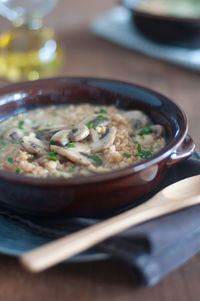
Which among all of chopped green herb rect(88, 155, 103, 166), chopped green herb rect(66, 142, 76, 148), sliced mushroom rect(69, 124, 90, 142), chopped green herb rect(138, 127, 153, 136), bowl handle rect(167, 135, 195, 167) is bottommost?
chopped green herb rect(138, 127, 153, 136)

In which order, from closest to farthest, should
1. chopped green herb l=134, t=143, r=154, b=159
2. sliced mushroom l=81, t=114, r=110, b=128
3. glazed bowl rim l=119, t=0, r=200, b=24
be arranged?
chopped green herb l=134, t=143, r=154, b=159, sliced mushroom l=81, t=114, r=110, b=128, glazed bowl rim l=119, t=0, r=200, b=24

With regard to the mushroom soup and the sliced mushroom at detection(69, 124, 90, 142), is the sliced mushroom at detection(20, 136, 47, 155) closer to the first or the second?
the mushroom soup

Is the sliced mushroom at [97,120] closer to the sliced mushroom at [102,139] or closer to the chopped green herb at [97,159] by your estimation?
the sliced mushroom at [102,139]

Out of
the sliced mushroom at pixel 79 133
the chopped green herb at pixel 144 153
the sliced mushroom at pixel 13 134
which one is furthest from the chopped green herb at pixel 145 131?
the sliced mushroom at pixel 13 134

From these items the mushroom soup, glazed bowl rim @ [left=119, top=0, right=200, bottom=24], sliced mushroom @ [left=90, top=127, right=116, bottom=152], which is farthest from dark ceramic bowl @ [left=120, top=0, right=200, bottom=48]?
sliced mushroom @ [left=90, top=127, right=116, bottom=152]

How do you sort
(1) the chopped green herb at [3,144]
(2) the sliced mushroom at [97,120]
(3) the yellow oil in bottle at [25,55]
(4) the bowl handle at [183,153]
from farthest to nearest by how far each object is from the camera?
(3) the yellow oil in bottle at [25,55]
(2) the sliced mushroom at [97,120]
(1) the chopped green herb at [3,144]
(4) the bowl handle at [183,153]

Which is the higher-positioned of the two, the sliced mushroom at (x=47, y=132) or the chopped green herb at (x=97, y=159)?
the chopped green herb at (x=97, y=159)

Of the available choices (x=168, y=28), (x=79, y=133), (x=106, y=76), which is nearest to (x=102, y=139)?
(x=79, y=133)
